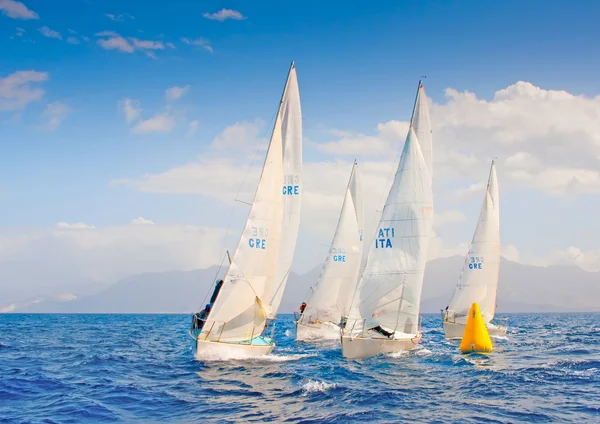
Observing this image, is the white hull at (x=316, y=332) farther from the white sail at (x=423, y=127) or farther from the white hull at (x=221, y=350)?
the white sail at (x=423, y=127)

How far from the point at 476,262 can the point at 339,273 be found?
13.1 metres

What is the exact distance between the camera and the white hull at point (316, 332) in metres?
43.9

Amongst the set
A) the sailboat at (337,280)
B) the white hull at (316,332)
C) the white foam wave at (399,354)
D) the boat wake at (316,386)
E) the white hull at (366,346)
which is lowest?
the white hull at (316,332)

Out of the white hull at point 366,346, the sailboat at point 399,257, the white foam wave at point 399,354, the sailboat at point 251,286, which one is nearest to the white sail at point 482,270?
the sailboat at point 399,257

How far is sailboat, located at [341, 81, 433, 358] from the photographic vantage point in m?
31.5

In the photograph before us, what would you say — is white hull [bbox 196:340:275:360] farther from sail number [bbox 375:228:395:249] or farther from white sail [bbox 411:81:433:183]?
white sail [bbox 411:81:433:183]

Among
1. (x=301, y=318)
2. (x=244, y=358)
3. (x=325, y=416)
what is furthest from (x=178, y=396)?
(x=301, y=318)

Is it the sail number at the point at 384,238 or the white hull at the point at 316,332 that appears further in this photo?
the white hull at the point at 316,332

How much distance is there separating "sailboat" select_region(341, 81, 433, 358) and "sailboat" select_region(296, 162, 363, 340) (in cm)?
1303

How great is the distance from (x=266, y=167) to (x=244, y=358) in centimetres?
1056

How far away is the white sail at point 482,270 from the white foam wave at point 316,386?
2910 cm

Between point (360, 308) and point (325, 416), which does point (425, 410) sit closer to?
point (325, 416)

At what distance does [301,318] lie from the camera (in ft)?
149

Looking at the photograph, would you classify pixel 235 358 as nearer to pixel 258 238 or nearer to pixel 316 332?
pixel 258 238
